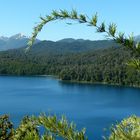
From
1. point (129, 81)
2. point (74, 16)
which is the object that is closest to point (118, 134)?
point (74, 16)

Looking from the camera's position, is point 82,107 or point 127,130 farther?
point 82,107

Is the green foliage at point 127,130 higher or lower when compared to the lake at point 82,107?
higher

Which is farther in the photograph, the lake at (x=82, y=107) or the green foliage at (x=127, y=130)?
the lake at (x=82, y=107)

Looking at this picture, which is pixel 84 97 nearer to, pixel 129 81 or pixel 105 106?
pixel 105 106

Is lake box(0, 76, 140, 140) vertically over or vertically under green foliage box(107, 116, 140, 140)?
under

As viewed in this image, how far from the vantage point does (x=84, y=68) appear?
167750 mm

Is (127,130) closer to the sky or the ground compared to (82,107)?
closer to the sky

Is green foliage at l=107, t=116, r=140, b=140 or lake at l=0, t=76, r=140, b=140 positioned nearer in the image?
green foliage at l=107, t=116, r=140, b=140

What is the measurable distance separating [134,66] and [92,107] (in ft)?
270

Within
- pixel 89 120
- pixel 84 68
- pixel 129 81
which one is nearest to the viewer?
pixel 89 120

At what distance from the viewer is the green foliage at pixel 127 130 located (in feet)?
7.86

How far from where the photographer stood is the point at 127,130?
2570 millimetres

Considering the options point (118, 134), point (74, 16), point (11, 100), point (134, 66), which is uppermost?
point (74, 16)

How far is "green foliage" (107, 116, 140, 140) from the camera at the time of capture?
2.40 meters
